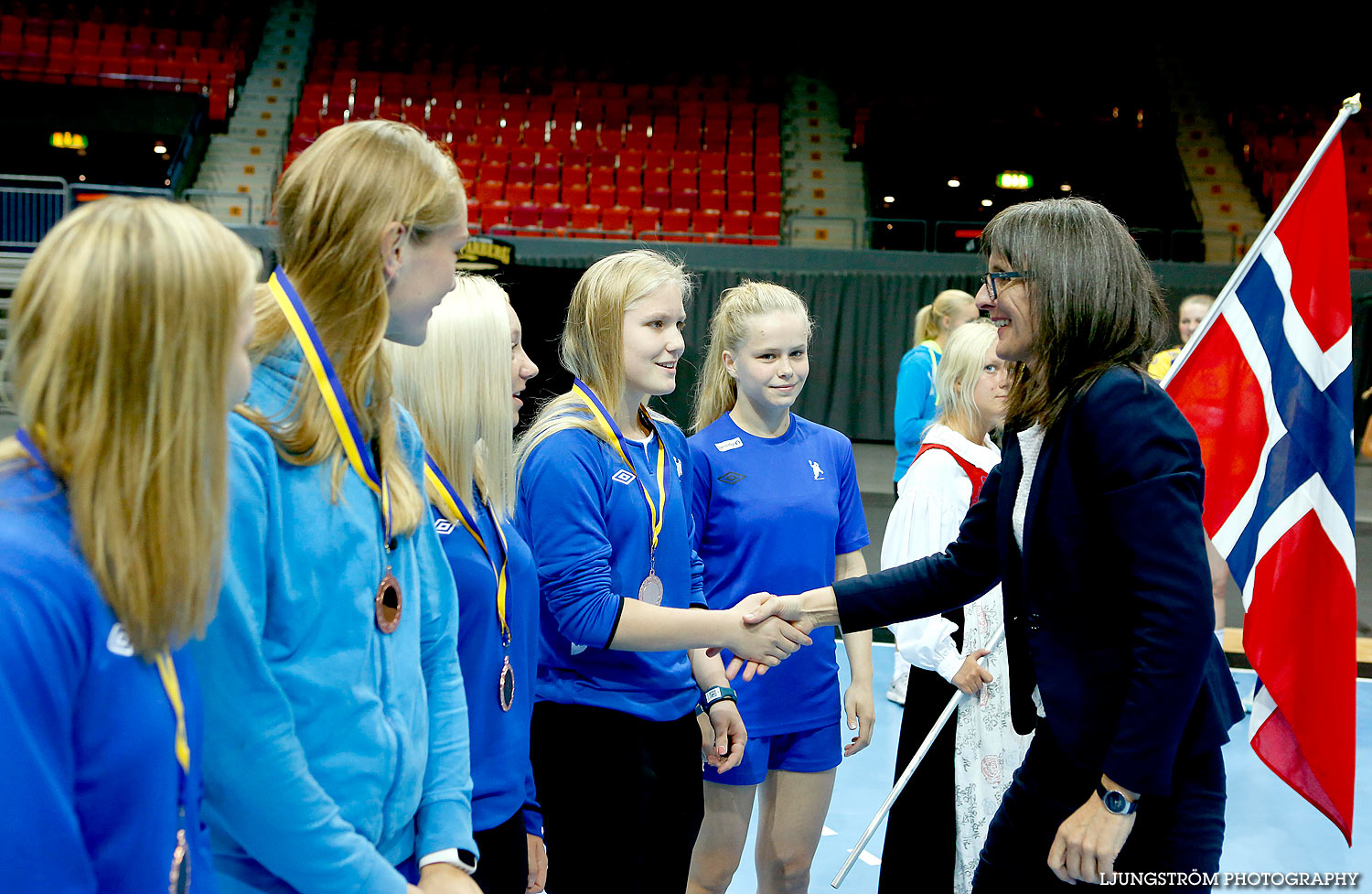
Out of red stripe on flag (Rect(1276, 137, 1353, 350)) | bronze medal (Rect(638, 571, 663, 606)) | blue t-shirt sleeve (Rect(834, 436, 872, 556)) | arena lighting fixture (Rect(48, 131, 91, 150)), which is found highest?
arena lighting fixture (Rect(48, 131, 91, 150))

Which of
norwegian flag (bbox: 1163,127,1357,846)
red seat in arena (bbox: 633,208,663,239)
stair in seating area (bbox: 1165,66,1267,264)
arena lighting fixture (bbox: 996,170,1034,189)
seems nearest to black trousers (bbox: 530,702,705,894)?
norwegian flag (bbox: 1163,127,1357,846)

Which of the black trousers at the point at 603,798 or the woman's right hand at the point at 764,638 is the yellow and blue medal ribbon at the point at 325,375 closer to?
the black trousers at the point at 603,798

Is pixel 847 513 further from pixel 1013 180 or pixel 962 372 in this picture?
pixel 1013 180

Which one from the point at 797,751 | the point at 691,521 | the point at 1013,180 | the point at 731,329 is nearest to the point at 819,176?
A: the point at 1013,180

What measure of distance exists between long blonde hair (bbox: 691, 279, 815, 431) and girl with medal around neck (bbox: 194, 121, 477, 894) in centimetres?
147

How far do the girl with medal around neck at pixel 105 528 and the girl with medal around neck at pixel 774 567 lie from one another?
1.78 meters

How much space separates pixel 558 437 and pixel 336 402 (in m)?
0.91

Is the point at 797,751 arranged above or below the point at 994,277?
below

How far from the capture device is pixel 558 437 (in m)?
2.04

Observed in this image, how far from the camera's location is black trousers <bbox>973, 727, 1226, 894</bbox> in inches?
64.1

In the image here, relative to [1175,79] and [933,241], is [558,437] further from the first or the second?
[1175,79]

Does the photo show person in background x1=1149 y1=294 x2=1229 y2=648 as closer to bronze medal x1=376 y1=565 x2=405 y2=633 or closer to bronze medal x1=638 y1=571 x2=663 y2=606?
bronze medal x1=638 y1=571 x2=663 y2=606

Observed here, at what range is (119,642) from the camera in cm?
83

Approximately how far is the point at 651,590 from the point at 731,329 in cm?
90
